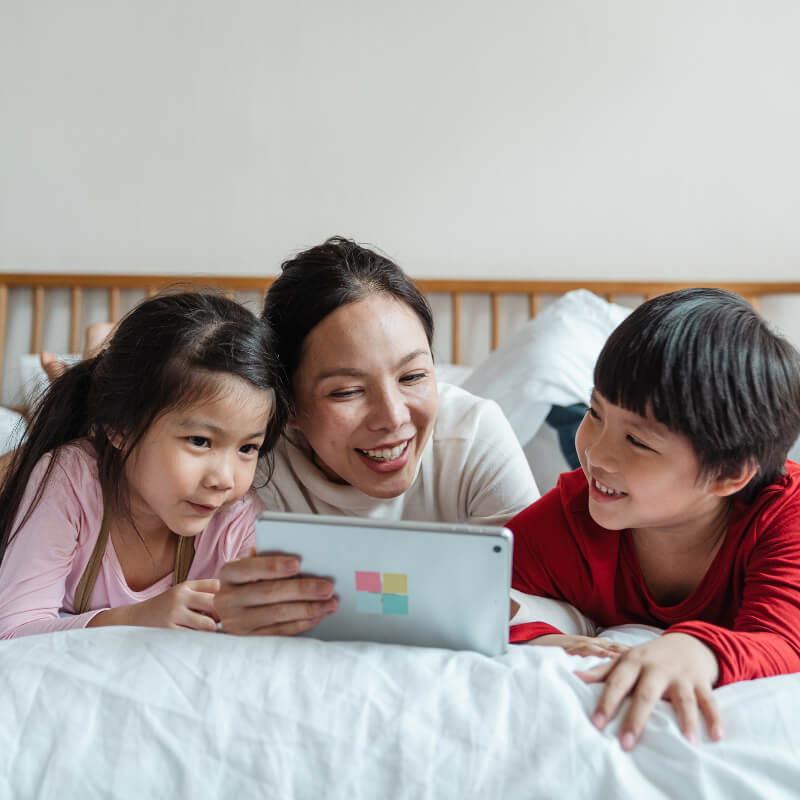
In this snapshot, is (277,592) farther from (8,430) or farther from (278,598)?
(8,430)

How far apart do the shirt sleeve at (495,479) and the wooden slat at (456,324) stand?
1.11 metres

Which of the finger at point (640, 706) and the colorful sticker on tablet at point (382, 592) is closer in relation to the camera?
the finger at point (640, 706)

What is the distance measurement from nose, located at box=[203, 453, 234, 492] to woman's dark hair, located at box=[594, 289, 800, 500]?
0.42m

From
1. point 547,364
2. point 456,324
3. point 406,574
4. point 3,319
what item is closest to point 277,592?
point 406,574

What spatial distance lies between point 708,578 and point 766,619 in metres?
0.12

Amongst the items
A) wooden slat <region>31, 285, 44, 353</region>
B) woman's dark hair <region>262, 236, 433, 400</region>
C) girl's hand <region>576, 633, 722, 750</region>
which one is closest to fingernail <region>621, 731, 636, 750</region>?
girl's hand <region>576, 633, 722, 750</region>

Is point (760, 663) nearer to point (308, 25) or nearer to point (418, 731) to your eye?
point (418, 731)

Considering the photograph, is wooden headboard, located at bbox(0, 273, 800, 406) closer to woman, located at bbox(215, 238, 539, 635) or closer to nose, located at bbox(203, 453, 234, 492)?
woman, located at bbox(215, 238, 539, 635)

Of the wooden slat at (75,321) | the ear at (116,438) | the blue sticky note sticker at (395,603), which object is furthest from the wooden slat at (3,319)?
the blue sticky note sticker at (395,603)

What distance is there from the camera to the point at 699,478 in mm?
748

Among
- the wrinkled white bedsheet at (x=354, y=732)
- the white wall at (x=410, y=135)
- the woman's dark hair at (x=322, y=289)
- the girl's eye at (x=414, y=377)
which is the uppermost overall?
the white wall at (x=410, y=135)

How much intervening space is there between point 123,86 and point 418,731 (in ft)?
6.91

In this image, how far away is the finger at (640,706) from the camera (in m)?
0.52

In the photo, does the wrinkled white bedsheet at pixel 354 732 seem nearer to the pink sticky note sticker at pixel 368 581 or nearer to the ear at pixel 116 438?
the pink sticky note sticker at pixel 368 581
